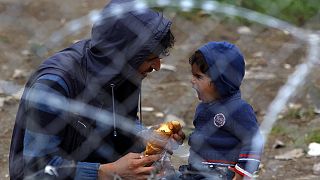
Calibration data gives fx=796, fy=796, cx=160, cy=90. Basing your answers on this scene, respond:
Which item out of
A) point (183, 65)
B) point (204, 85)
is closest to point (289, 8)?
point (183, 65)

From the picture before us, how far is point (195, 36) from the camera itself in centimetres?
543

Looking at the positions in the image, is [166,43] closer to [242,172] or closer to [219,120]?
[219,120]

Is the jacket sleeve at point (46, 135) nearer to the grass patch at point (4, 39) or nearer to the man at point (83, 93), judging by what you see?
the man at point (83, 93)

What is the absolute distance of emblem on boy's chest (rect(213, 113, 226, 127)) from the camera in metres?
2.59

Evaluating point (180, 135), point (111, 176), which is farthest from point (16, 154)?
point (180, 135)

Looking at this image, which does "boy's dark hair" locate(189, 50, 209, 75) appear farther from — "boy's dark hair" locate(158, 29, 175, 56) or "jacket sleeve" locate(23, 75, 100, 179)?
"jacket sleeve" locate(23, 75, 100, 179)

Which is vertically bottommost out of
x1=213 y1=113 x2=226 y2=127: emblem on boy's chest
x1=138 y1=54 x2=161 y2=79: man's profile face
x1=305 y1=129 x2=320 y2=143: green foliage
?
x1=213 y1=113 x2=226 y2=127: emblem on boy's chest

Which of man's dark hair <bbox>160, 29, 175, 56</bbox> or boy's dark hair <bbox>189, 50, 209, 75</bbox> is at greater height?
man's dark hair <bbox>160, 29, 175, 56</bbox>

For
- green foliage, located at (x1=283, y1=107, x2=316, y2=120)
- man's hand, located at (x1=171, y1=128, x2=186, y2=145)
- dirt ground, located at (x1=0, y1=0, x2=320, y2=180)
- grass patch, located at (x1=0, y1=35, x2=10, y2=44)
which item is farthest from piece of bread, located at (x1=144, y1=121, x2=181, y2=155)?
grass patch, located at (x1=0, y1=35, x2=10, y2=44)

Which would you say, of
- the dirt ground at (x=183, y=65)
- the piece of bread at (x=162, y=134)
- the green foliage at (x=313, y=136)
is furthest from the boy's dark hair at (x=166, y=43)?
the green foliage at (x=313, y=136)

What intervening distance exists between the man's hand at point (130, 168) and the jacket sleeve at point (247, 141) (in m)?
0.29

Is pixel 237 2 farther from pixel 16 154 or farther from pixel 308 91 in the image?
pixel 16 154

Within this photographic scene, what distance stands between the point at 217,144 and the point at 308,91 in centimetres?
183

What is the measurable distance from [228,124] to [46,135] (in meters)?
0.59
